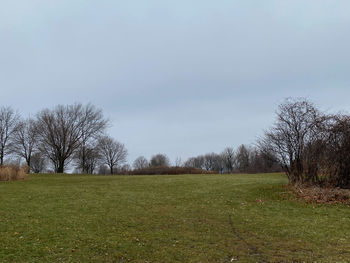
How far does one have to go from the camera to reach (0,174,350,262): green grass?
18.4 ft

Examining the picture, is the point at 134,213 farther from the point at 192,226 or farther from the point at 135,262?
the point at 135,262

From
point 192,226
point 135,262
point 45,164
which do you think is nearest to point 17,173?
point 192,226

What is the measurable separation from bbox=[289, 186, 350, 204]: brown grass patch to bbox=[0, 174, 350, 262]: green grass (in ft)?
1.85

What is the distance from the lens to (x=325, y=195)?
1121 cm

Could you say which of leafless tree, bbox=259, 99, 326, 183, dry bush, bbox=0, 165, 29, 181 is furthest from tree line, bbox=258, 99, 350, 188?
dry bush, bbox=0, 165, 29, 181

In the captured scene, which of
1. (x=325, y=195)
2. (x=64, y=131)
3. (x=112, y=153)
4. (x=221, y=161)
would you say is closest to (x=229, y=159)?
(x=221, y=161)

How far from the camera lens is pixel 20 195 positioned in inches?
471

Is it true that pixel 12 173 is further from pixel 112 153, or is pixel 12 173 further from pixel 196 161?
pixel 196 161

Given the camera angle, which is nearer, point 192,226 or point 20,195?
point 192,226

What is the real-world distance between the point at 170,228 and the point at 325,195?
7.09 metres

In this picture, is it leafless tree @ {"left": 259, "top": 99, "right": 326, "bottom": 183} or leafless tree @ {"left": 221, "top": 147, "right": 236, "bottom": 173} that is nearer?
leafless tree @ {"left": 259, "top": 99, "right": 326, "bottom": 183}

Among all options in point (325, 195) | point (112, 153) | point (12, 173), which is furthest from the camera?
point (112, 153)

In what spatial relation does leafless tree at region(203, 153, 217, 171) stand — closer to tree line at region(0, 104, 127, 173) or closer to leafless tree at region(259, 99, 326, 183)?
tree line at region(0, 104, 127, 173)

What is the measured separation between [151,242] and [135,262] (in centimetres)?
118
